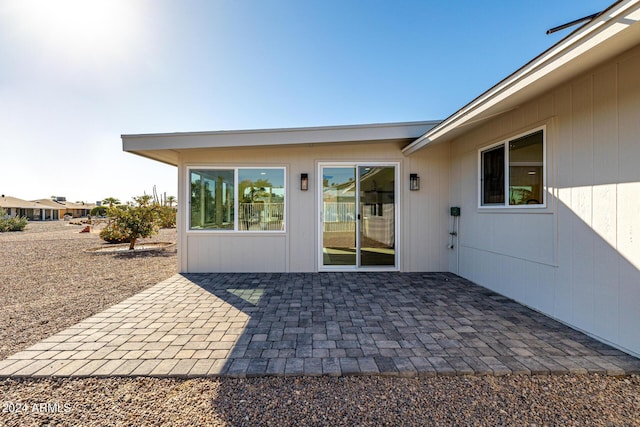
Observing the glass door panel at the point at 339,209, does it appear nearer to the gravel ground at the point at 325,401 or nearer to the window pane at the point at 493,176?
the window pane at the point at 493,176

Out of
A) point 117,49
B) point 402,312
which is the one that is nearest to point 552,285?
point 402,312

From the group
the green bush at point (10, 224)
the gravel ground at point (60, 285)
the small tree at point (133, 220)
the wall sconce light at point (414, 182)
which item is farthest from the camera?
the green bush at point (10, 224)

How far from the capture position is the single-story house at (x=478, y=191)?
7.66 ft

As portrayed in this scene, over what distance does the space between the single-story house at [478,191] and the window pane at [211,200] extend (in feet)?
0.07

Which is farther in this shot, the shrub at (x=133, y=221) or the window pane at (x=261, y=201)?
the shrub at (x=133, y=221)

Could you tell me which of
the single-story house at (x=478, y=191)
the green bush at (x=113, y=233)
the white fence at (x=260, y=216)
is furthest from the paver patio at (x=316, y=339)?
the green bush at (x=113, y=233)

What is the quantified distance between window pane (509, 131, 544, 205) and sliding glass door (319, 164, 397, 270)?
6.40 ft

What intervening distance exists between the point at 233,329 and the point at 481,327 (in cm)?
258

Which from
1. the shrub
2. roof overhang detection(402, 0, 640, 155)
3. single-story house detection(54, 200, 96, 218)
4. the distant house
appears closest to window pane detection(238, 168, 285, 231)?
roof overhang detection(402, 0, 640, 155)

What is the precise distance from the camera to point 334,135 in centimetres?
459

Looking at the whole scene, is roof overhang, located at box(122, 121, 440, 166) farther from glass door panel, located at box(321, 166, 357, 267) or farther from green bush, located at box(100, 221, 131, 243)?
green bush, located at box(100, 221, 131, 243)

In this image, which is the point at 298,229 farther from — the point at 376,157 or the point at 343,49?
the point at 343,49

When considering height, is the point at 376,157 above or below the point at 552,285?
above

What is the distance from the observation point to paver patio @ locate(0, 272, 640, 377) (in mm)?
2057
